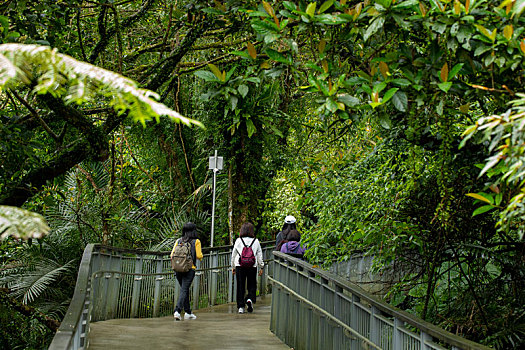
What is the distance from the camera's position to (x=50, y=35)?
26.1 feet

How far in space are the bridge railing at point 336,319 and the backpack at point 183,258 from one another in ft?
4.97

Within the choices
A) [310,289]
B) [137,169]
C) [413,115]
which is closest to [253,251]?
[310,289]

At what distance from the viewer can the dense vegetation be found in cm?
445

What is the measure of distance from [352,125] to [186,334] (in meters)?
3.95

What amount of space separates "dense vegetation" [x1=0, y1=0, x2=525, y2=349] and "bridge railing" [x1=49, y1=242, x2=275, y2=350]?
40.9 inches

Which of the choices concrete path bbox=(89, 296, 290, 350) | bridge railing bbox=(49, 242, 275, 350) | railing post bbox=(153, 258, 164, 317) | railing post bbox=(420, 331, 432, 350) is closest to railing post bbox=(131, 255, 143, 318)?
bridge railing bbox=(49, 242, 275, 350)

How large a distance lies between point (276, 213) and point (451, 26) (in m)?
12.5

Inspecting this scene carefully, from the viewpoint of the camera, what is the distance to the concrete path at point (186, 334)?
27.8 ft

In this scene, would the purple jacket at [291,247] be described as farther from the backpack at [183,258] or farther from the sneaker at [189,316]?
the backpack at [183,258]

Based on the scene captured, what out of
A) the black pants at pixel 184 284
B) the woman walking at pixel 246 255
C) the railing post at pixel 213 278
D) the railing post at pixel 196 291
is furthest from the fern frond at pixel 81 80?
the railing post at pixel 213 278

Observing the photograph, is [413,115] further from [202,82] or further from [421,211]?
[202,82]

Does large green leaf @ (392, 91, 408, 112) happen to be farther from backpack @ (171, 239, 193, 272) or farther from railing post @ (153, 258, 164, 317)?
railing post @ (153, 258, 164, 317)

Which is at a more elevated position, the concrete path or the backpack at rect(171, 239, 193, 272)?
the backpack at rect(171, 239, 193, 272)

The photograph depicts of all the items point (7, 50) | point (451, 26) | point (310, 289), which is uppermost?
point (451, 26)
